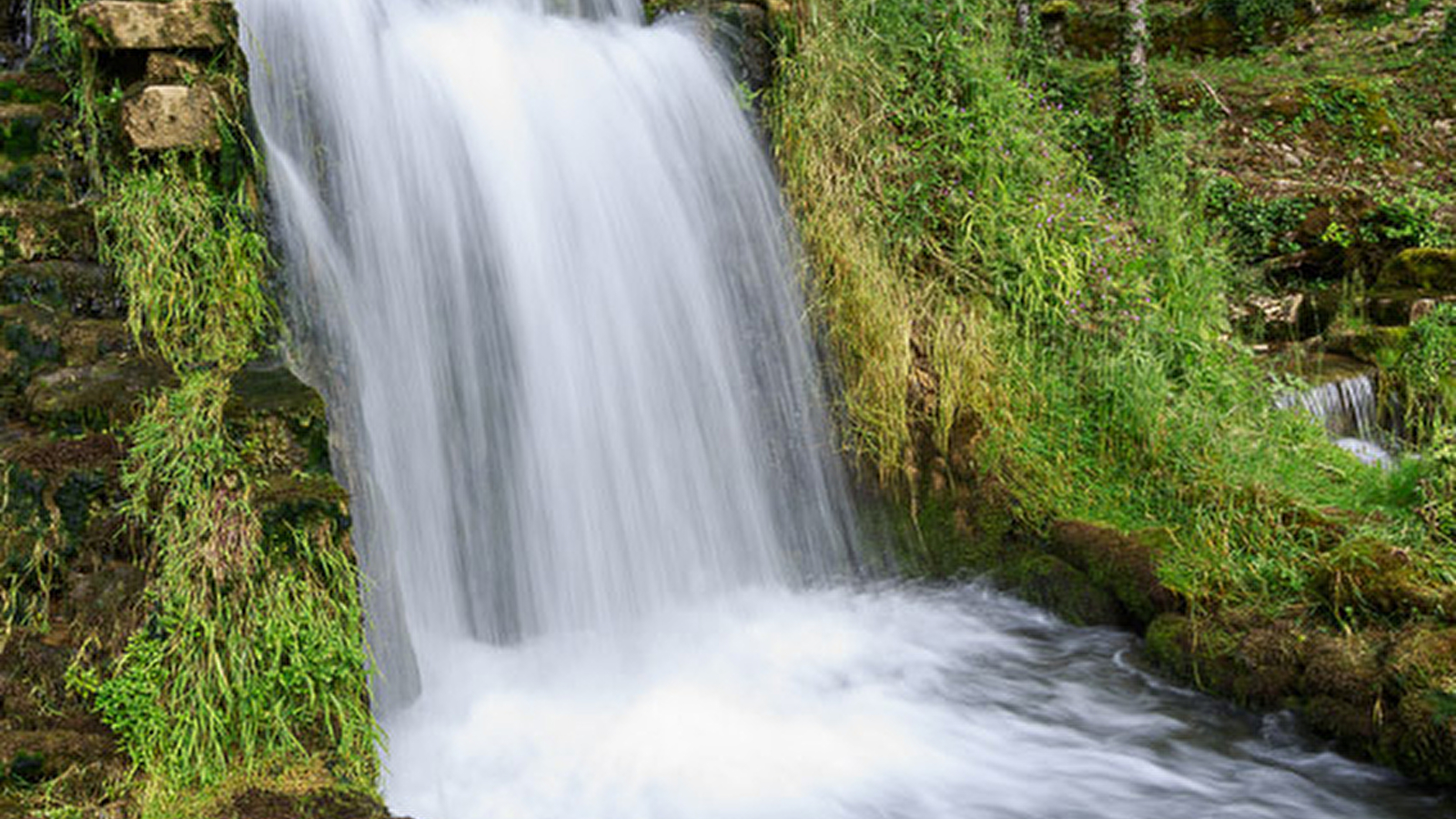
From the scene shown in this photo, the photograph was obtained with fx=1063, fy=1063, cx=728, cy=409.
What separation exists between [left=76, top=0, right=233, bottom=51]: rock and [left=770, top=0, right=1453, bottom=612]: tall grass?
9.62ft

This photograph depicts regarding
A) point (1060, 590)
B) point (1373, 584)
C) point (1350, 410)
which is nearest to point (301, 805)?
point (1060, 590)

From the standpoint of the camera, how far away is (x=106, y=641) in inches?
119

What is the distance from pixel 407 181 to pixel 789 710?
2.79m

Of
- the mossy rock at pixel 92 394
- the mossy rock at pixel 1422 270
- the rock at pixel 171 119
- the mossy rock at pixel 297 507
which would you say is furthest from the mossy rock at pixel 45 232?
the mossy rock at pixel 1422 270

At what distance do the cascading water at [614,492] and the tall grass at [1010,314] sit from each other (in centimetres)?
39

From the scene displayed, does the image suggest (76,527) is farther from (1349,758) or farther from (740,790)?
(1349,758)

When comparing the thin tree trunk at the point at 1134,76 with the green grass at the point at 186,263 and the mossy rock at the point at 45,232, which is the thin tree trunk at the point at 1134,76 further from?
the mossy rock at the point at 45,232

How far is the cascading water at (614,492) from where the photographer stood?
11.9 feet

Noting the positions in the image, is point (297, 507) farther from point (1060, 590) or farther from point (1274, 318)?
point (1274, 318)

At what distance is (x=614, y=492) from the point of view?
191 inches

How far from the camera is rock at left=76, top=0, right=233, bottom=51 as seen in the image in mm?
3943

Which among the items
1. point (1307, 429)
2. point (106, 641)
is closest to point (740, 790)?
point (106, 641)

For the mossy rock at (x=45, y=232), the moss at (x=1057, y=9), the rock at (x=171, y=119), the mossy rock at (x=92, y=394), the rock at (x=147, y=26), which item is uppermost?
the moss at (x=1057, y=9)

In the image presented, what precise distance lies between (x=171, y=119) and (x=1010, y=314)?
3.95m
